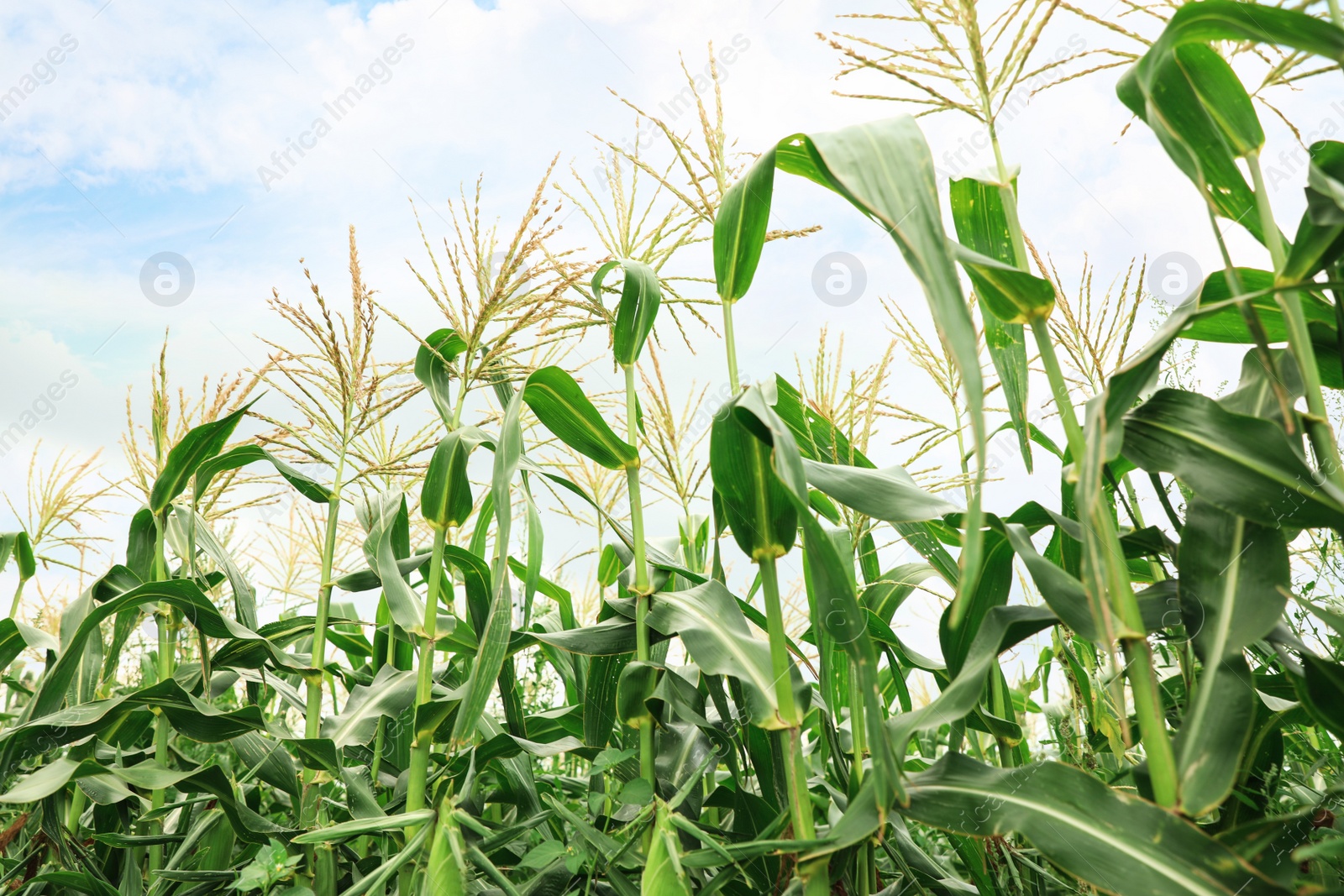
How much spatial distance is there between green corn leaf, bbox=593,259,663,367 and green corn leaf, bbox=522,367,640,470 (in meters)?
0.14

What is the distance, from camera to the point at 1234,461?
1.14 m

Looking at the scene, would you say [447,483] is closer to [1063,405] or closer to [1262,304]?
[1063,405]

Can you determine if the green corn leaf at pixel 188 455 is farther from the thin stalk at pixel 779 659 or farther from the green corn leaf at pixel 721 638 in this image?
the thin stalk at pixel 779 659

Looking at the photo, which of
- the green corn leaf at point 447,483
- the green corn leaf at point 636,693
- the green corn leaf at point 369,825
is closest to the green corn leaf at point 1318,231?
the green corn leaf at point 636,693

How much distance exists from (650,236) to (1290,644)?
148 centimetres

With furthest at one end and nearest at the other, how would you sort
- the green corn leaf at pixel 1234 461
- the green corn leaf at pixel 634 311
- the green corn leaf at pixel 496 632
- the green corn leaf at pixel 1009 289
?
the green corn leaf at pixel 634 311, the green corn leaf at pixel 496 632, the green corn leaf at pixel 1009 289, the green corn leaf at pixel 1234 461

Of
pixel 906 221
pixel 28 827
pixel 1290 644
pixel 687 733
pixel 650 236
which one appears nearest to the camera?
pixel 906 221

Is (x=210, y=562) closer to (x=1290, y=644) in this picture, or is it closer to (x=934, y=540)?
(x=934, y=540)

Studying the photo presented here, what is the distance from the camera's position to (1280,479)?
1.10 meters

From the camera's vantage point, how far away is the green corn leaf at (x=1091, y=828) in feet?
3.23

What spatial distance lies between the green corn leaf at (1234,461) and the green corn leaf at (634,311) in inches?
37.3

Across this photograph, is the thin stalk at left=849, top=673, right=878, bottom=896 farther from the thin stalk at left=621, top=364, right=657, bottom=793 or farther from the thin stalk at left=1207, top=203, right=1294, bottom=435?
the thin stalk at left=1207, top=203, right=1294, bottom=435

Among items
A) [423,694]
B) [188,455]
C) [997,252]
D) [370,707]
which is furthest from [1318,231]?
[188,455]

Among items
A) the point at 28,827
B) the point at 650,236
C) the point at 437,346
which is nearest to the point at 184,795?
the point at 28,827
